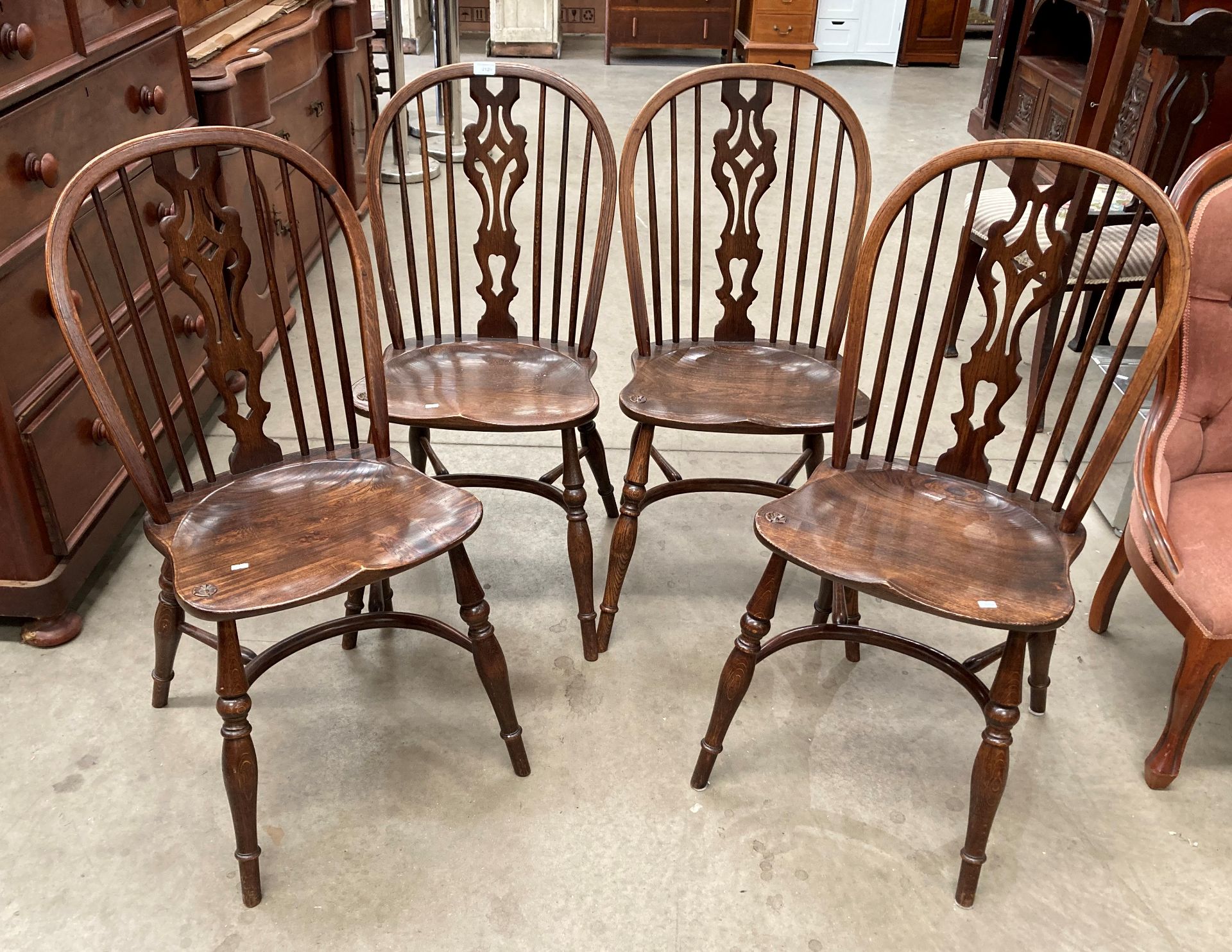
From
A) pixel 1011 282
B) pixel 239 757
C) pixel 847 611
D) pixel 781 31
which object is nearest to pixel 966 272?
pixel 1011 282

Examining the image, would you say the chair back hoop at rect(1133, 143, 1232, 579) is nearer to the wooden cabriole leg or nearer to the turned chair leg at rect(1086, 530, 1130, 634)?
the turned chair leg at rect(1086, 530, 1130, 634)

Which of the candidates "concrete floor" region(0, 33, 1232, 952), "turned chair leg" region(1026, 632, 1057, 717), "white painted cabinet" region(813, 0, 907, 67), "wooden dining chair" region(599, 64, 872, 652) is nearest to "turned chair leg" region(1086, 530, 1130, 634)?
"concrete floor" region(0, 33, 1232, 952)

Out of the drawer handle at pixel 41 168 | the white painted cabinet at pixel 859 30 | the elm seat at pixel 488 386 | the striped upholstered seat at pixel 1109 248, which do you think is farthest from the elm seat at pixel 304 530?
the white painted cabinet at pixel 859 30

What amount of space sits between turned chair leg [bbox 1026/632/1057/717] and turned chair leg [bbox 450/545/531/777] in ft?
2.77

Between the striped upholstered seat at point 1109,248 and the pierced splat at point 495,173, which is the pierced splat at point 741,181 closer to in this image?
the pierced splat at point 495,173

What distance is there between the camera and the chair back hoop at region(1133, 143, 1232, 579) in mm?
1658

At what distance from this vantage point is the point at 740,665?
1.59 metres

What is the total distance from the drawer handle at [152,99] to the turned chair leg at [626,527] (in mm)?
1271

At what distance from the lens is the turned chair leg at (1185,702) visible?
1.62 meters

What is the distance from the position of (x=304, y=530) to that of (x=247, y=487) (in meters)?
0.19

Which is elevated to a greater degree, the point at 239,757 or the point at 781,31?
the point at 781,31

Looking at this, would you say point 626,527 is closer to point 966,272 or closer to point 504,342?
point 504,342

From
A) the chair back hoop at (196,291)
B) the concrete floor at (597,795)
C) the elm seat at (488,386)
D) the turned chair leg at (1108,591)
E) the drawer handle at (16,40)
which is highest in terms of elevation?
the drawer handle at (16,40)

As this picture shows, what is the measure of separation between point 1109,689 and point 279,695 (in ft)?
5.14
